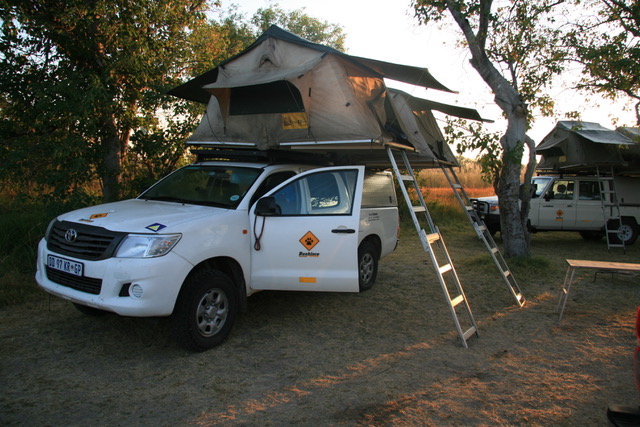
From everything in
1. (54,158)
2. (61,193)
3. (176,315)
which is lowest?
(176,315)

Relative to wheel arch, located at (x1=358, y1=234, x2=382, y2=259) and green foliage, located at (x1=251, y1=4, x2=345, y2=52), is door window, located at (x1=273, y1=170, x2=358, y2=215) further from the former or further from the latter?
green foliage, located at (x1=251, y1=4, x2=345, y2=52)

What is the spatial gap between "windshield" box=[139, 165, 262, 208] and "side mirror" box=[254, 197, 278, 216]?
0.29 metres

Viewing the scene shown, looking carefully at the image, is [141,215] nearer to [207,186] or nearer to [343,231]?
[207,186]

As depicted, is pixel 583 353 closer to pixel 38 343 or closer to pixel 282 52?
pixel 282 52

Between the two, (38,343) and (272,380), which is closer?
(272,380)

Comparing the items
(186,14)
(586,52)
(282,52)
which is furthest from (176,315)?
(586,52)

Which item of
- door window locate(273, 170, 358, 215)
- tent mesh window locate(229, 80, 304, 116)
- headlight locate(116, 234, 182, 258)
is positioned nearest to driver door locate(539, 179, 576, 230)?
door window locate(273, 170, 358, 215)

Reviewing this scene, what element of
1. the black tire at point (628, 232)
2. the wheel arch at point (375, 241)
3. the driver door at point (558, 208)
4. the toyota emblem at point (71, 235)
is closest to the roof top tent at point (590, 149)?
the driver door at point (558, 208)

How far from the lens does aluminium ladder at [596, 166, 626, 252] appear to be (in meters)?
12.1

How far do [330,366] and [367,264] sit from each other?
2.09 meters

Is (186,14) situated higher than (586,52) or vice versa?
(186,14)

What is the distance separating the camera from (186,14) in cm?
861

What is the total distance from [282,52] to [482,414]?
4.47m

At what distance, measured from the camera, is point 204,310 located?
14.7ft
